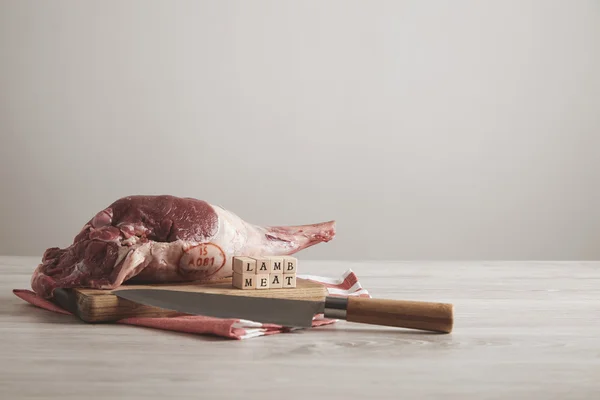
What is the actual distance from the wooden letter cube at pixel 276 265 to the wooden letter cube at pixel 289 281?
0.02m

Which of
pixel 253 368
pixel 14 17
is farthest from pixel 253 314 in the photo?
pixel 14 17

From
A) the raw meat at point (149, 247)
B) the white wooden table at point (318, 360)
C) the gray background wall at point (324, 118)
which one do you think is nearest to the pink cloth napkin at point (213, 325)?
the white wooden table at point (318, 360)

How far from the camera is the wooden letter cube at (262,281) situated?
201 cm

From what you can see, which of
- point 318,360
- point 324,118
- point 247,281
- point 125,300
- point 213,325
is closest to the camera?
point 318,360

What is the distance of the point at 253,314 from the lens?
176 centimetres

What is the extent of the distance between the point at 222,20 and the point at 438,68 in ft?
3.96

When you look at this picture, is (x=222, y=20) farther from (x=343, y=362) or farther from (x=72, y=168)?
(x=343, y=362)

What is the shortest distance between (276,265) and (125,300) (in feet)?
1.29

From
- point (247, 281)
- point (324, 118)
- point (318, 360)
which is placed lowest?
point (318, 360)

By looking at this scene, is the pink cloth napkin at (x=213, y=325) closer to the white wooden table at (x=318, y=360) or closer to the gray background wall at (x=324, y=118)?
the white wooden table at (x=318, y=360)

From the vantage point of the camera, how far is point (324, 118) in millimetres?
4195

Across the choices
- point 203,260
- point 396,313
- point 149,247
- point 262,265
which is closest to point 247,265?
point 262,265

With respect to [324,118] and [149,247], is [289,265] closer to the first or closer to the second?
[149,247]

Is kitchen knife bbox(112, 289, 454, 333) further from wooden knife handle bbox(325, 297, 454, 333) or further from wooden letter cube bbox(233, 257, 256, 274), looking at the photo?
wooden letter cube bbox(233, 257, 256, 274)
